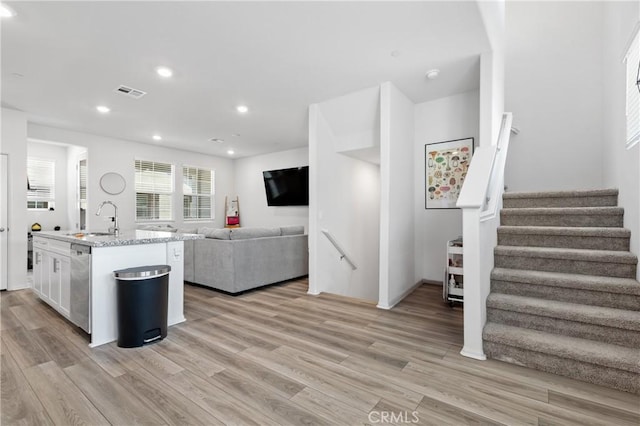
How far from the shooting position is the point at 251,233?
4.35 metres

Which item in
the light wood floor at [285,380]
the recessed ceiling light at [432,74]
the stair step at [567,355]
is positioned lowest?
the light wood floor at [285,380]

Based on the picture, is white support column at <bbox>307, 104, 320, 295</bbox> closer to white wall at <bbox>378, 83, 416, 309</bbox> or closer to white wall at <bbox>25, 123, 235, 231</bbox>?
white wall at <bbox>378, 83, 416, 309</bbox>

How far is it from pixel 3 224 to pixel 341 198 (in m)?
5.10

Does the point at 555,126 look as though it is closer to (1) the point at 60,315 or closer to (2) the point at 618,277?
(2) the point at 618,277

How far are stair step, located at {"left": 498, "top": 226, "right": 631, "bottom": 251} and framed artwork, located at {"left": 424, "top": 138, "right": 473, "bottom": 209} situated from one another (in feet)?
4.06

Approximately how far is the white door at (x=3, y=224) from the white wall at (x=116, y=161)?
43.4 inches

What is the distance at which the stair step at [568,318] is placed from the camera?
6.61 ft

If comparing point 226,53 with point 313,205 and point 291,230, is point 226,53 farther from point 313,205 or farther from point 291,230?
point 291,230

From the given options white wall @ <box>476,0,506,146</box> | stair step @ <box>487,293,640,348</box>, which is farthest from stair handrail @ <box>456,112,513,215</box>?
stair step @ <box>487,293,640,348</box>

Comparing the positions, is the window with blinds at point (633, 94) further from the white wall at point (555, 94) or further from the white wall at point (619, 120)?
the white wall at point (555, 94)

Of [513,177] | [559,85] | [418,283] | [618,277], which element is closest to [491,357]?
[618,277]

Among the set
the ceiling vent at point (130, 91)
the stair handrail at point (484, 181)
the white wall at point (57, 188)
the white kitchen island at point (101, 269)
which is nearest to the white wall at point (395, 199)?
the stair handrail at point (484, 181)

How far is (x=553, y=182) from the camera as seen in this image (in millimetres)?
4141

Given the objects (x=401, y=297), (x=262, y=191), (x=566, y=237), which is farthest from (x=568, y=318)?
(x=262, y=191)
